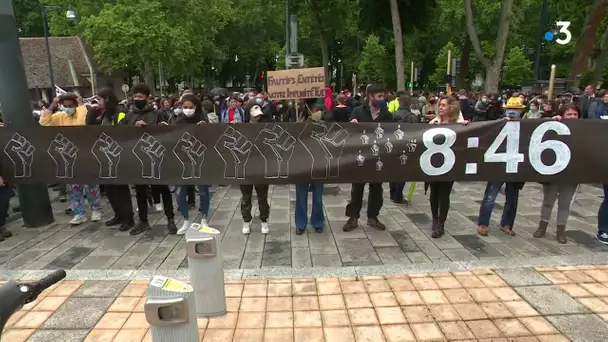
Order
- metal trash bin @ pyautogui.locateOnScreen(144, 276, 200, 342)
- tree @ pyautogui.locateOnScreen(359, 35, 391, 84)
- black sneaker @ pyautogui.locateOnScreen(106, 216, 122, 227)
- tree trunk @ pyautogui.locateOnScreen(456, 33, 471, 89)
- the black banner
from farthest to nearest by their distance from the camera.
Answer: tree @ pyautogui.locateOnScreen(359, 35, 391, 84), tree trunk @ pyautogui.locateOnScreen(456, 33, 471, 89), black sneaker @ pyautogui.locateOnScreen(106, 216, 122, 227), the black banner, metal trash bin @ pyautogui.locateOnScreen(144, 276, 200, 342)

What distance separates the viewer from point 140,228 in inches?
235

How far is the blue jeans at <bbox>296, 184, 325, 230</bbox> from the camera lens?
18.7 ft

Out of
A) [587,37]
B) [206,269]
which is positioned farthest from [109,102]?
[587,37]

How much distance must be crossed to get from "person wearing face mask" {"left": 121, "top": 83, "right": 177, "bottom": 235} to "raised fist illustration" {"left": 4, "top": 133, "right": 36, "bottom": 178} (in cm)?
123

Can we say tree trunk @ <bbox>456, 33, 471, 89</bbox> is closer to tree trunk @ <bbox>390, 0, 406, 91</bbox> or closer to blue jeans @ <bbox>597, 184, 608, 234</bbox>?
tree trunk @ <bbox>390, 0, 406, 91</bbox>

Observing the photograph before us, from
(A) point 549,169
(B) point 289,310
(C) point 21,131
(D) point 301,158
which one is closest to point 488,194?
(A) point 549,169

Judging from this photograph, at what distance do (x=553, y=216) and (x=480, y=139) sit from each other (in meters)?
2.29

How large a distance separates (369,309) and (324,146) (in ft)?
7.45

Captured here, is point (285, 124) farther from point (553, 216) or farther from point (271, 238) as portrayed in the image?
point (553, 216)

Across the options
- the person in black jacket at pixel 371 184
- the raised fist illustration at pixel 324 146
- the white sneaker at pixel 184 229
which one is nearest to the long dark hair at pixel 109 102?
the white sneaker at pixel 184 229

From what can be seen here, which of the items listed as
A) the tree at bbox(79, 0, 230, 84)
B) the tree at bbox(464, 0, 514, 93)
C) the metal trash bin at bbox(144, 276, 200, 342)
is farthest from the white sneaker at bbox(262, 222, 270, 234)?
the tree at bbox(79, 0, 230, 84)

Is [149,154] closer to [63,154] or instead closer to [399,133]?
[63,154]

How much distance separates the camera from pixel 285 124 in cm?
542

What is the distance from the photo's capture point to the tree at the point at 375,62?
130ft
